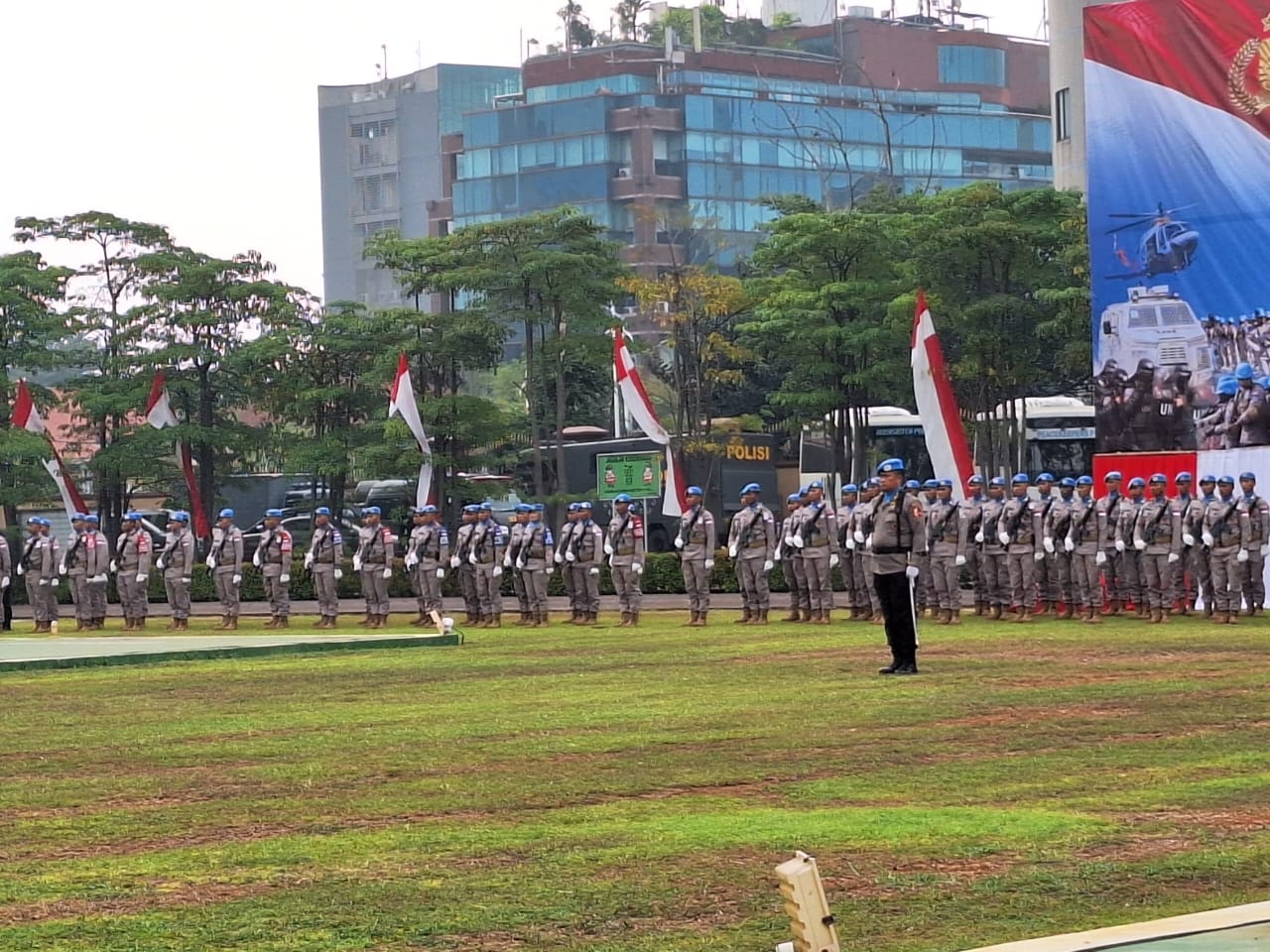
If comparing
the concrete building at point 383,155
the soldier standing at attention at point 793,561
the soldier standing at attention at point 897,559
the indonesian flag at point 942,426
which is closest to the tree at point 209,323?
the soldier standing at attention at point 793,561

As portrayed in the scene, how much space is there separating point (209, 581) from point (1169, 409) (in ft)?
63.7

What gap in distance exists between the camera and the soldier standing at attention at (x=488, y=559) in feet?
93.8

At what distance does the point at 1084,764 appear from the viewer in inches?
432

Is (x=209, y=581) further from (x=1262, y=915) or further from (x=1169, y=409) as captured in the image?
(x=1262, y=915)

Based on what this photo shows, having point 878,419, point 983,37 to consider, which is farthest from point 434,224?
point 878,419

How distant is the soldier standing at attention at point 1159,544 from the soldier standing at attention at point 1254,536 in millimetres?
791

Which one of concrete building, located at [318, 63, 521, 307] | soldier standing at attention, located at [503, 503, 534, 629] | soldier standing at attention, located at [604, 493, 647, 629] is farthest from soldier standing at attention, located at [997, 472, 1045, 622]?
concrete building, located at [318, 63, 521, 307]

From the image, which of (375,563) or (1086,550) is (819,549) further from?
(375,563)

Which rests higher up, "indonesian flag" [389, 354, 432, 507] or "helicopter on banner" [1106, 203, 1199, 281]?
"helicopter on banner" [1106, 203, 1199, 281]

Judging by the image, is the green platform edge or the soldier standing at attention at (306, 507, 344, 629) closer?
the green platform edge

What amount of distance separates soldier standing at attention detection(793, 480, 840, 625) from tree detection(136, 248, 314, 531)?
1742cm

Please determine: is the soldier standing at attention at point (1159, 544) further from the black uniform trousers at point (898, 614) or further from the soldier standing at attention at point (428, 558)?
the soldier standing at attention at point (428, 558)

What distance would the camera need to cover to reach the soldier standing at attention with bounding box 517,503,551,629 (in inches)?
1112

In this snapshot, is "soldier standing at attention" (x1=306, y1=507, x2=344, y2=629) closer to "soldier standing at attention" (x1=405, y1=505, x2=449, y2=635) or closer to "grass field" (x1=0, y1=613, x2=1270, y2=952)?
"soldier standing at attention" (x1=405, y1=505, x2=449, y2=635)
